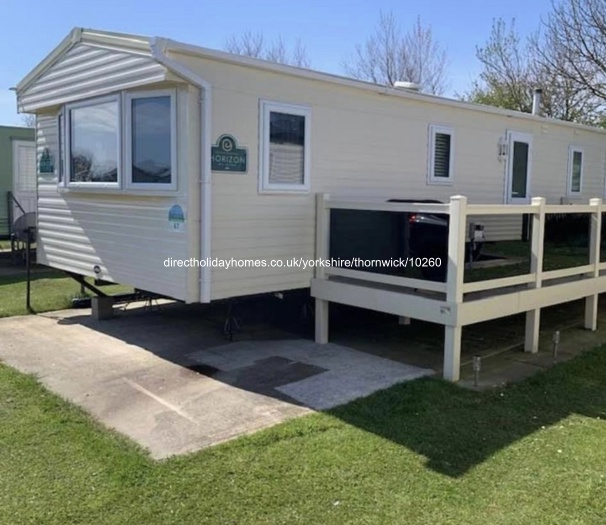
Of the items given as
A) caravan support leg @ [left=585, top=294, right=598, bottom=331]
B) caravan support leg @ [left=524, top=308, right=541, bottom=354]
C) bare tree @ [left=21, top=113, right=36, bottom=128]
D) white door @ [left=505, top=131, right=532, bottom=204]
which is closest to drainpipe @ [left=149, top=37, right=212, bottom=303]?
caravan support leg @ [left=524, top=308, right=541, bottom=354]

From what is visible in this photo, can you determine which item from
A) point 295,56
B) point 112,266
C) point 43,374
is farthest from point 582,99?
point 43,374

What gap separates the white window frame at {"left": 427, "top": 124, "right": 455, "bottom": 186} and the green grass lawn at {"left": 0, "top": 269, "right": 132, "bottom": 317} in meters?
4.81

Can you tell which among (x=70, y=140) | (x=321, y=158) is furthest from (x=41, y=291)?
(x=321, y=158)

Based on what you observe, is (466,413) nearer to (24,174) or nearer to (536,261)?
A: (536,261)

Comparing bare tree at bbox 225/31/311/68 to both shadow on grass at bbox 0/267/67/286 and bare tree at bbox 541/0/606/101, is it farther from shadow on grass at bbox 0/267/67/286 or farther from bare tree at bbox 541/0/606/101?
shadow on grass at bbox 0/267/67/286

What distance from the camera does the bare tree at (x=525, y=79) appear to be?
15836 mm

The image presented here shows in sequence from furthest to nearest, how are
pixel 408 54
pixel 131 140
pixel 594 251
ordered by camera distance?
pixel 408 54 < pixel 594 251 < pixel 131 140

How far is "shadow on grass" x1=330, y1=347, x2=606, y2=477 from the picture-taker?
12.1ft

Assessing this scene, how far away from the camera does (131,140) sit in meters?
5.54

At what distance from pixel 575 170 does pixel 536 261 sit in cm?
556

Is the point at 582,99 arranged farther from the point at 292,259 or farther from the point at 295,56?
the point at 292,259

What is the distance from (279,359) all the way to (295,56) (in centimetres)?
1954

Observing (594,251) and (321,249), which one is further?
(594,251)

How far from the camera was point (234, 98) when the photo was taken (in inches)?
207
